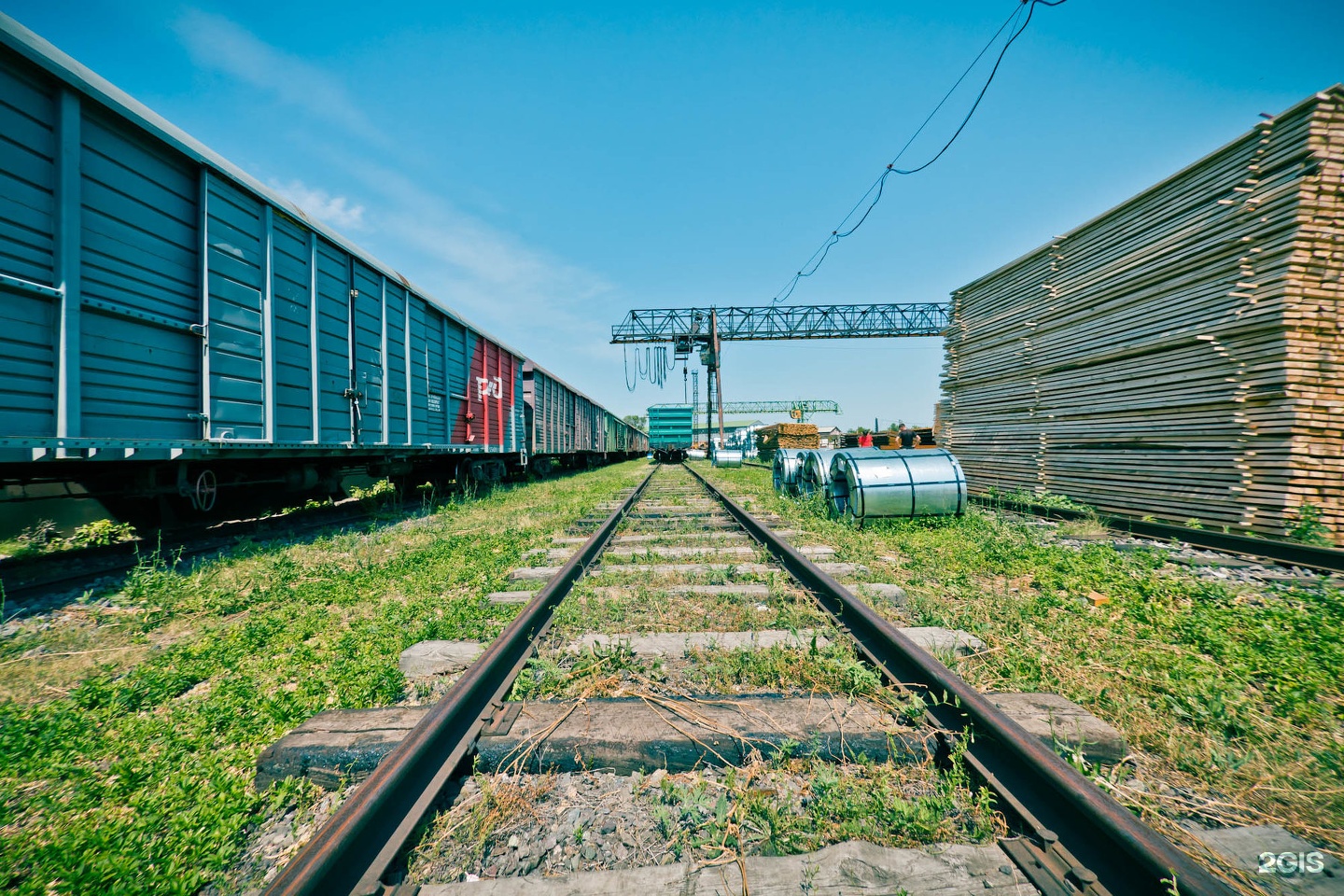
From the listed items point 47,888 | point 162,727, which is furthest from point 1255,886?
point 162,727

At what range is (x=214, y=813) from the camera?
157 cm

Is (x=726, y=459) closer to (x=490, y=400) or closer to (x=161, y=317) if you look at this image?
(x=490, y=400)

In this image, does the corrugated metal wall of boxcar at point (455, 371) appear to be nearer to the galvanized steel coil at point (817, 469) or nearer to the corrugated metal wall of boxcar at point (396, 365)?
the corrugated metal wall of boxcar at point (396, 365)

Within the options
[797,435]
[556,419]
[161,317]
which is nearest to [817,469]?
[161,317]

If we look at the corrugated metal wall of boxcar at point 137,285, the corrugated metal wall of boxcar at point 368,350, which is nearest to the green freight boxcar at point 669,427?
the corrugated metal wall of boxcar at point 368,350

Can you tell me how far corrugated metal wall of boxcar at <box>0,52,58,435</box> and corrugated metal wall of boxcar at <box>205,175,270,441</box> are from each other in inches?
44.5

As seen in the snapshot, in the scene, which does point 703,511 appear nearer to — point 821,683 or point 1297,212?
point 821,683

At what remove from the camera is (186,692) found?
2488 mm

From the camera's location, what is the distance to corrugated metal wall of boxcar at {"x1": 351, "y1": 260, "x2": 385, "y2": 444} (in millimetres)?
7246

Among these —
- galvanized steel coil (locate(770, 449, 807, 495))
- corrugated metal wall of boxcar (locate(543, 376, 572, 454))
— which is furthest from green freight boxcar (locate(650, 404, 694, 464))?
galvanized steel coil (locate(770, 449, 807, 495))

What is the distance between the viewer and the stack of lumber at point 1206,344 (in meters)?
5.66

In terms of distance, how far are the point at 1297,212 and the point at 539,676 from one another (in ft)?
29.6

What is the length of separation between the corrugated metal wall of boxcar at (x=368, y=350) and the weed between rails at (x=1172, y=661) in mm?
6676

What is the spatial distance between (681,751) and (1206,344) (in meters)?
8.71
